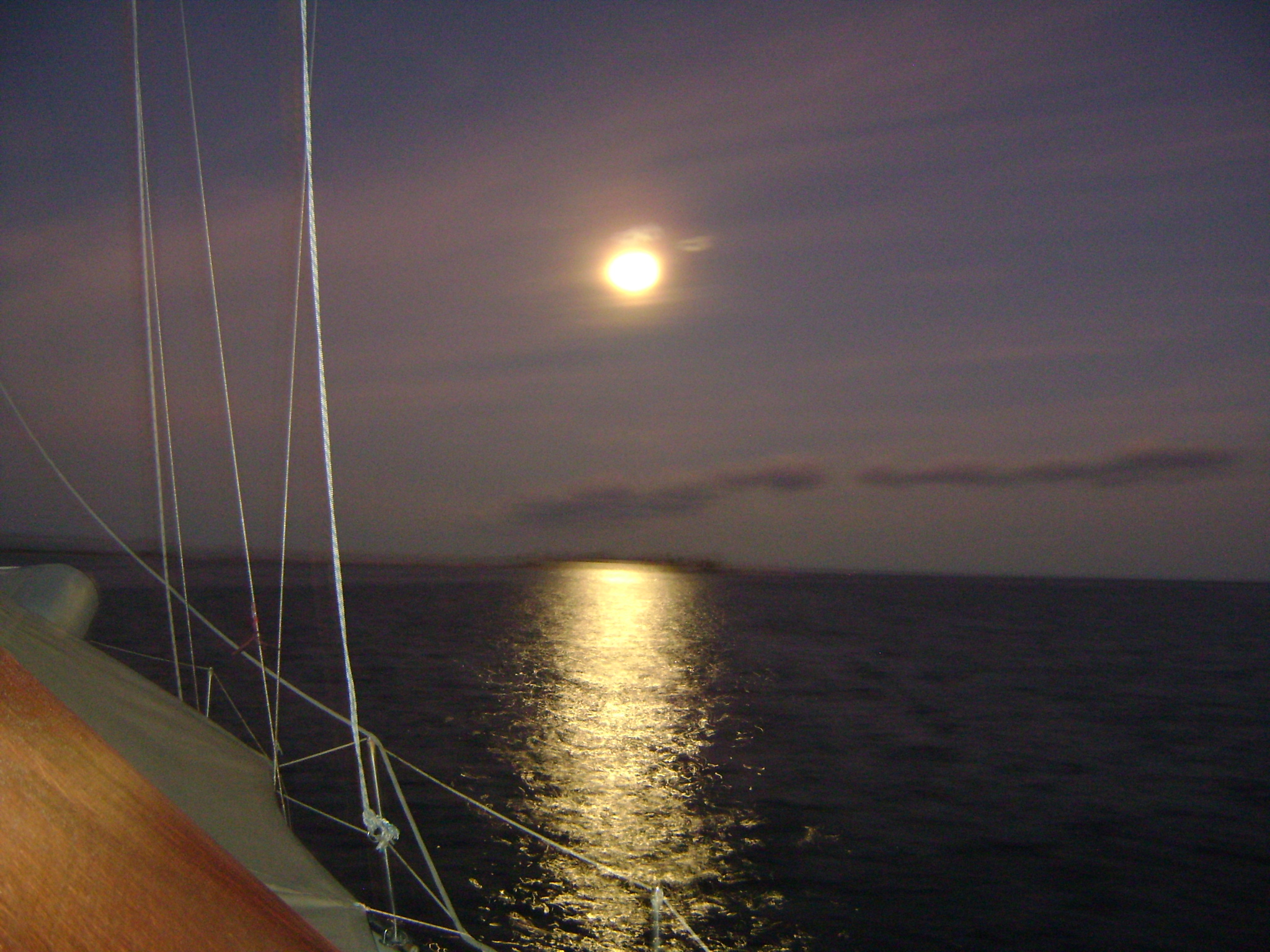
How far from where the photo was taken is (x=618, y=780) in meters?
13.8

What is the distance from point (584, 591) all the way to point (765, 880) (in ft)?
373

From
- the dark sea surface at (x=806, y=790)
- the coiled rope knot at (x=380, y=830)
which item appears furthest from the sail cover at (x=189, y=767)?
the dark sea surface at (x=806, y=790)

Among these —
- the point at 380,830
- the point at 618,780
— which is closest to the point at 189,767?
the point at 380,830

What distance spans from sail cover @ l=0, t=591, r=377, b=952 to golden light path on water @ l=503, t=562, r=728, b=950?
5.44 m

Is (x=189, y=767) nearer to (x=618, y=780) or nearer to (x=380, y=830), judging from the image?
(x=380, y=830)

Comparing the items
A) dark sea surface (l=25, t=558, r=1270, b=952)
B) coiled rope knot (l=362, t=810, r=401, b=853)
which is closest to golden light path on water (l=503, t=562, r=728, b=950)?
dark sea surface (l=25, t=558, r=1270, b=952)

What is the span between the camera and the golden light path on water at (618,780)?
8.86 metres

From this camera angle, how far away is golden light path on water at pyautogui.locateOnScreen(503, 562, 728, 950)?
29.1 ft

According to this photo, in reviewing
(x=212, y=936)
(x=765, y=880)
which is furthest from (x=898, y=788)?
(x=212, y=936)

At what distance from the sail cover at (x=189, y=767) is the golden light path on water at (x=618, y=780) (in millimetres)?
5439

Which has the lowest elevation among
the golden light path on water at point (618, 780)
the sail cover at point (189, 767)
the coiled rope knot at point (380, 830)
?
the golden light path on water at point (618, 780)

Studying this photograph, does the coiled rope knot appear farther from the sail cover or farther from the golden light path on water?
the golden light path on water

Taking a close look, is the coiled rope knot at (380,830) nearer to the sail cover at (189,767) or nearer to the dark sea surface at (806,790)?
the sail cover at (189,767)

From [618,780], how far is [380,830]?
1100cm
